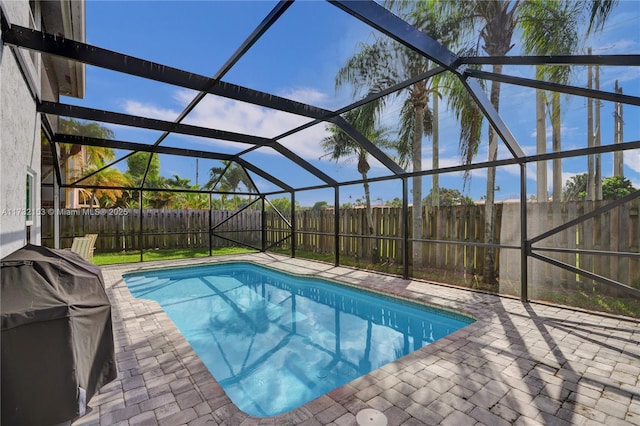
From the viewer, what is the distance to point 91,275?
2770 mm

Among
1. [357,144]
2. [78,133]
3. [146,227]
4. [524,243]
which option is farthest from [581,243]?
[146,227]

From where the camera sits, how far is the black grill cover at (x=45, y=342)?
1.96m

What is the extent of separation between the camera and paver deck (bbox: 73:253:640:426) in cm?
233

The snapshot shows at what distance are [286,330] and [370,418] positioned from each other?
300 cm

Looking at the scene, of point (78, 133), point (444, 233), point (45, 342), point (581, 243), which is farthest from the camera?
point (78, 133)

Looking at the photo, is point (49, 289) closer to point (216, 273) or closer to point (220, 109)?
point (220, 109)

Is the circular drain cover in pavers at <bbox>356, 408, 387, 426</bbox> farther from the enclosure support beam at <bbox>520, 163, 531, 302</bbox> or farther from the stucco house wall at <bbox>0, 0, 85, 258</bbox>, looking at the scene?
the enclosure support beam at <bbox>520, 163, 531, 302</bbox>

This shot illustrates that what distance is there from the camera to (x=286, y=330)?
5109 mm

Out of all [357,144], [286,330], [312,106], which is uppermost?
[357,144]

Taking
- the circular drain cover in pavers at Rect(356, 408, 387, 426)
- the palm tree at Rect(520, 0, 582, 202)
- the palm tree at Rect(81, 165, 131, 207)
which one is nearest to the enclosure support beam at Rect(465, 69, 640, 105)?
the palm tree at Rect(520, 0, 582, 202)

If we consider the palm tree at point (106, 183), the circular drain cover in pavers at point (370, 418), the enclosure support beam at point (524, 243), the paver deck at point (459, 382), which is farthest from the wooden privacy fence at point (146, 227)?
Result: the enclosure support beam at point (524, 243)

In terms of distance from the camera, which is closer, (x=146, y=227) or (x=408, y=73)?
(x=408, y=73)

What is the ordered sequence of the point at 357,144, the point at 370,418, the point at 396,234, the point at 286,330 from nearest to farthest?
the point at 370,418 < the point at 286,330 < the point at 396,234 < the point at 357,144

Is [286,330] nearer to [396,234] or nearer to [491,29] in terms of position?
[396,234]
